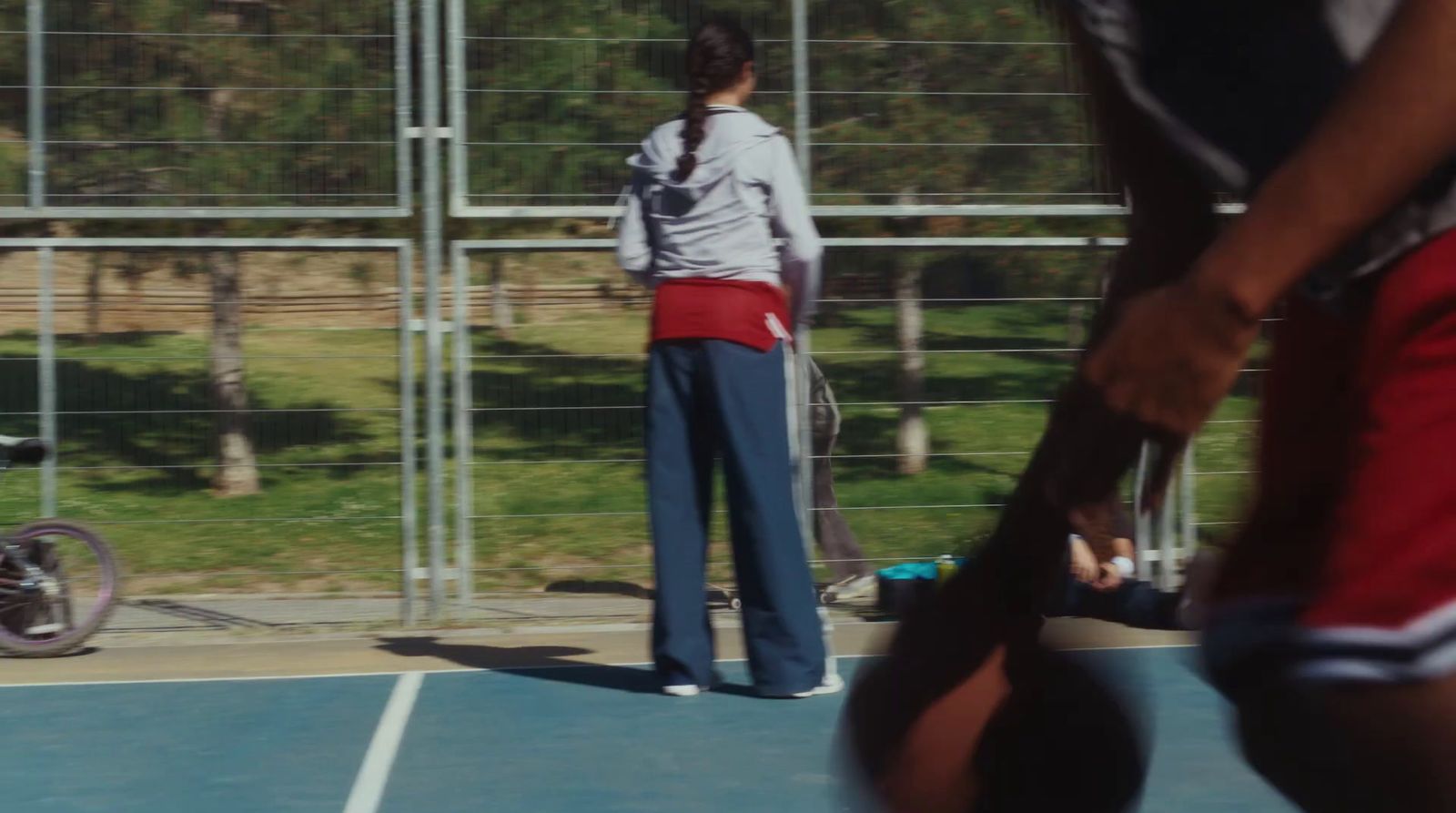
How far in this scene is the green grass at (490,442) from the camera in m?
7.93

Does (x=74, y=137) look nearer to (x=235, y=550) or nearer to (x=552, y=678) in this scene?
(x=235, y=550)

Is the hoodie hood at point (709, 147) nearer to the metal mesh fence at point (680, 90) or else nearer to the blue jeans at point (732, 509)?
the blue jeans at point (732, 509)

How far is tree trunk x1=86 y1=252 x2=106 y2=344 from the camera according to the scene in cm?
771

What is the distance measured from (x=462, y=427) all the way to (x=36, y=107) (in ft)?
6.53

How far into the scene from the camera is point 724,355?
5930 millimetres

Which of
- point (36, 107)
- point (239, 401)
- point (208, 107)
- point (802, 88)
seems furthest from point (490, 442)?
point (36, 107)

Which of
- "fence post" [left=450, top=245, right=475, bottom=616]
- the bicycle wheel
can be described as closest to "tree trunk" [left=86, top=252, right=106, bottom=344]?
the bicycle wheel

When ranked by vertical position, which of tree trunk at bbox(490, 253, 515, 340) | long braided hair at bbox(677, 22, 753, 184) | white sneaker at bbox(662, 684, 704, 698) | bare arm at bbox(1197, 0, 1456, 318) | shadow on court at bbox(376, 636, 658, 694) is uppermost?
long braided hair at bbox(677, 22, 753, 184)

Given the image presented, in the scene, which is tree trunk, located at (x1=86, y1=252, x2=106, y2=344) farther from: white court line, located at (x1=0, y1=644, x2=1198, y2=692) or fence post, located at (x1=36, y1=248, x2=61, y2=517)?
white court line, located at (x1=0, y1=644, x2=1198, y2=692)

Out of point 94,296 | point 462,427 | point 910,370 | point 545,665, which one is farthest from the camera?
point 910,370

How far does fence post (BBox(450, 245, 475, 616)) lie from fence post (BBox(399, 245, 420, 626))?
167 millimetres

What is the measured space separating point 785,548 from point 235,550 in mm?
2962

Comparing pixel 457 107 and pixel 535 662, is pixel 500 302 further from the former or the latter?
pixel 535 662

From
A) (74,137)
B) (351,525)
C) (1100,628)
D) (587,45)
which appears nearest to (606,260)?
(587,45)
